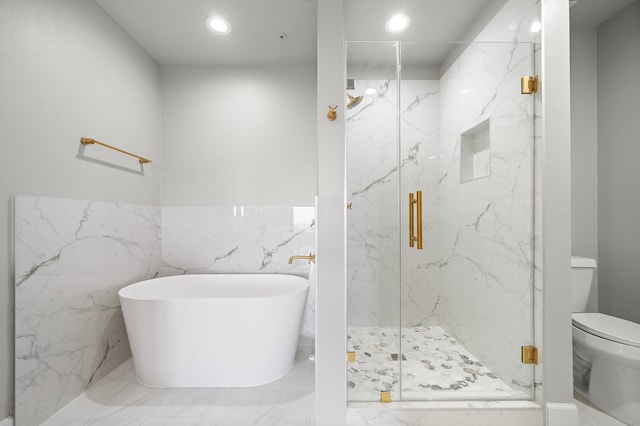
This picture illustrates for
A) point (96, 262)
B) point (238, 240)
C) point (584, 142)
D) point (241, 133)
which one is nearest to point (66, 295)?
point (96, 262)

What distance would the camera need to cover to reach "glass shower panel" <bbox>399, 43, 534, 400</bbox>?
→ 1646 mm

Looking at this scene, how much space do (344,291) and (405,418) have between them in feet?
2.48

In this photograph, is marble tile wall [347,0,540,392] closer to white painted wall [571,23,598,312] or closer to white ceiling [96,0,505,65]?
white ceiling [96,0,505,65]

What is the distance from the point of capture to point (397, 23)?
6.72ft

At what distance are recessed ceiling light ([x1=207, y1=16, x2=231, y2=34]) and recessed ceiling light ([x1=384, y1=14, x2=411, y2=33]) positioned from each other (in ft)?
3.92

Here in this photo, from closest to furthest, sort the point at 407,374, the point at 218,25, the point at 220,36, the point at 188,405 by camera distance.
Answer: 1. the point at 407,374
2. the point at 188,405
3. the point at 218,25
4. the point at 220,36

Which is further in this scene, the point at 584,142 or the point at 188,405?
the point at 584,142

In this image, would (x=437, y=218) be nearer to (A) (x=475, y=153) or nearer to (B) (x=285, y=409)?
(A) (x=475, y=153)

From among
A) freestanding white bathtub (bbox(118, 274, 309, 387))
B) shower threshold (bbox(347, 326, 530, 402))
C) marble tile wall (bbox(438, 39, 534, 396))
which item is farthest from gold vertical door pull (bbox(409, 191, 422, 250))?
freestanding white bathtub (bbox(118, 274, 309, 387))

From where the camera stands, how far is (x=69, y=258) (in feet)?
5.89

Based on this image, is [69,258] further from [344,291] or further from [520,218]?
[520,218]

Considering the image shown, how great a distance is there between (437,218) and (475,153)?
1.52 feet

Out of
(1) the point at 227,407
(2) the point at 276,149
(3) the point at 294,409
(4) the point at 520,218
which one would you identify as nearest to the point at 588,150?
(4) the point at 520,218

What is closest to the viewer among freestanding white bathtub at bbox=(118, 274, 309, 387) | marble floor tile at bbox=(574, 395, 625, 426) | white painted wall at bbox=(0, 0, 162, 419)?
white painted wall at bbox=(0, 0, 162, 419)
